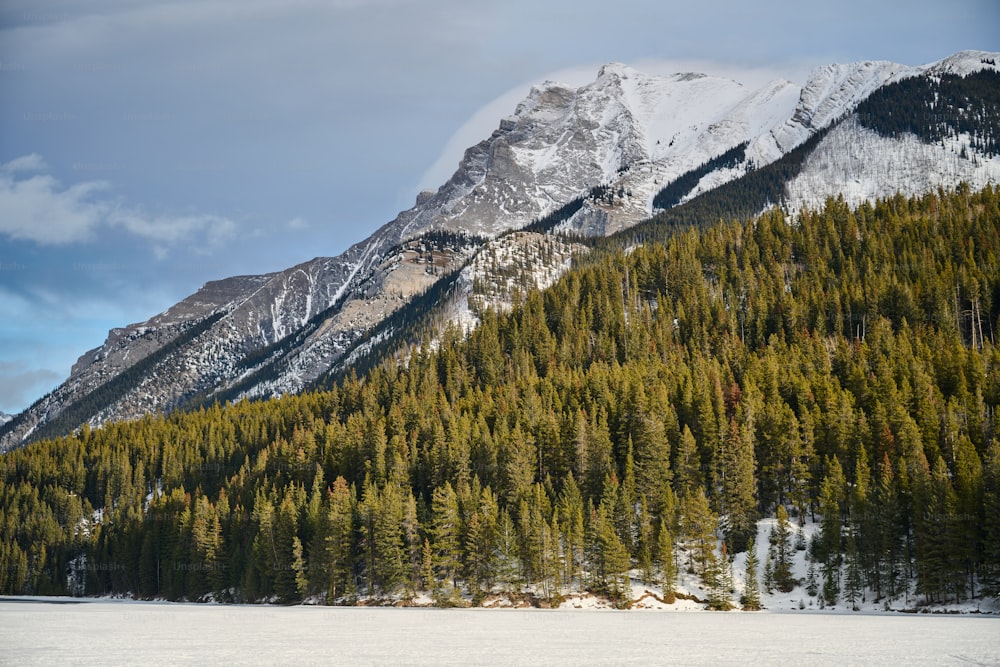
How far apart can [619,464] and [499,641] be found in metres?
65.9

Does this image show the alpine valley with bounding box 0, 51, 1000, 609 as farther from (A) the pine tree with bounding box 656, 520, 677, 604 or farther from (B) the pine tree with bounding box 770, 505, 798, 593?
(B) the pine tree with bounding box 770, 505, 798, 593

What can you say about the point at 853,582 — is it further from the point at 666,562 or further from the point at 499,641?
the point at 499,641

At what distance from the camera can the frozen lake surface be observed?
34094 millimetres

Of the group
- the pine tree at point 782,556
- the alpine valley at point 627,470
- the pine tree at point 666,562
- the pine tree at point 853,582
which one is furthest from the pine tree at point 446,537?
the pine tree at point 853,582

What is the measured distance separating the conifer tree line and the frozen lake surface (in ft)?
70.6

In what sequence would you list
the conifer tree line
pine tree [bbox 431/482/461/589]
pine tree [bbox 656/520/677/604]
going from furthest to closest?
pine tree [bbox 431/482/461/589] < the conifer tree line < pine tree [bbox 656/520/677/604]

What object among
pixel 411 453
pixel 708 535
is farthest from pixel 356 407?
pixel 708 535

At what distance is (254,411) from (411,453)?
9458 cm

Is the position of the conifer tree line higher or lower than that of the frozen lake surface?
higher

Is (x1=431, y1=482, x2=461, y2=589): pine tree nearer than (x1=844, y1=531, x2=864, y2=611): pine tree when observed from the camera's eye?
No

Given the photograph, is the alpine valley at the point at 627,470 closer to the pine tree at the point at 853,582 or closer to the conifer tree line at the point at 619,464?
the pine tree at the point at 853,582

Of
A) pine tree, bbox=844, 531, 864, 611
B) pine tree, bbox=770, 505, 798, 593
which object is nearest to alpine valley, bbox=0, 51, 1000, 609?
pine tree, bbox=844, 531, 864, 611

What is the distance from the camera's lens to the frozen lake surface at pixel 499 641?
1342 inches

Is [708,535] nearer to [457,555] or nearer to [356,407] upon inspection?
[457,555]
